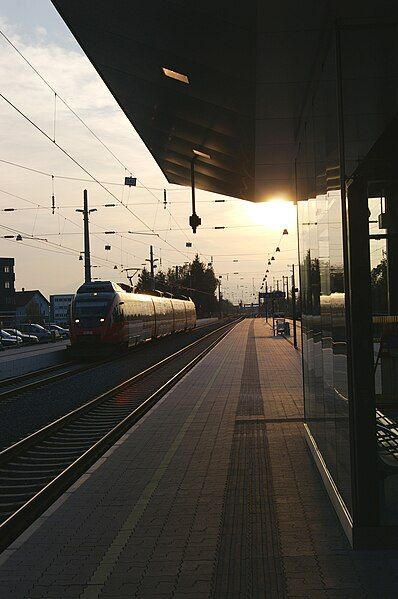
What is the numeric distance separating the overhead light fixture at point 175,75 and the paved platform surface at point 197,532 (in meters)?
4.44

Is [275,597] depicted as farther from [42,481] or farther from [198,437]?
[198,437]

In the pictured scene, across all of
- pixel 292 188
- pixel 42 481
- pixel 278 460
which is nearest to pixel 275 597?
pixel 278 460

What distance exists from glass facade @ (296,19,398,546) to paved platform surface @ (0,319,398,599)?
48 centimetres

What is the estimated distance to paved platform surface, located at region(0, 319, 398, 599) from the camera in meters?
4.73

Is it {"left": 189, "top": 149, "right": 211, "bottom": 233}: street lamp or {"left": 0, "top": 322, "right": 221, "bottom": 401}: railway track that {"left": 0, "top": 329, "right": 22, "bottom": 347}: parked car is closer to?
{"left": 0, "top": 322, "right": 221, "bottom": 401}: railway track

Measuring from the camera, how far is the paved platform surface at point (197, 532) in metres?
4.73

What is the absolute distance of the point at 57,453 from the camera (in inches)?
420

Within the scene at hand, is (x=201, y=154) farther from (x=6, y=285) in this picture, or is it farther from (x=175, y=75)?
(x=6, y=285)

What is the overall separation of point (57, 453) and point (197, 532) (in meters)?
5.16

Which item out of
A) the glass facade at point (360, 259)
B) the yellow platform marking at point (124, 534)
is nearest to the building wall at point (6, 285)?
the yellow platform marking at point (124, 534)

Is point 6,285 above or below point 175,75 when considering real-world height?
above

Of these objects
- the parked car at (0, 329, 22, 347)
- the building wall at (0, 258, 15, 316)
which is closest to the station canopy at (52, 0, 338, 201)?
the parked car at (0, 329, 22, 347)

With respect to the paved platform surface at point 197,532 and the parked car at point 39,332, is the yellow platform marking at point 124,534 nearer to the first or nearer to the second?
the paved platform surface at point 197,532

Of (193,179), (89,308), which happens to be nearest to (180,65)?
(193,179)
